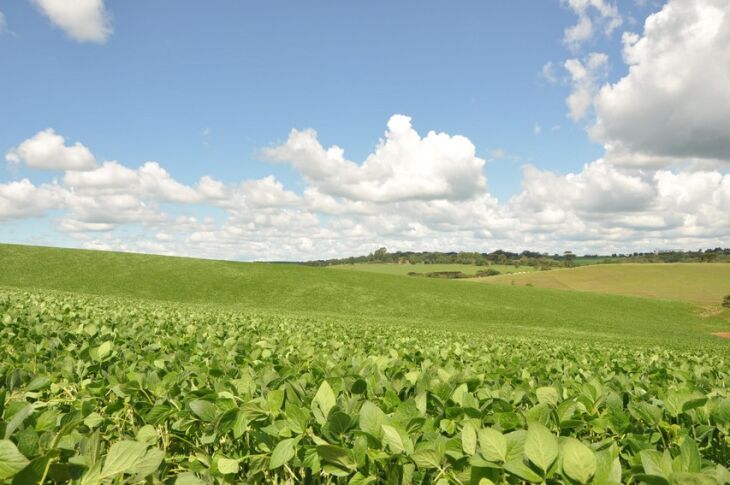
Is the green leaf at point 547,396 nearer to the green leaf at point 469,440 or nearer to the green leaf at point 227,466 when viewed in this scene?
the green leaf at point 469,440

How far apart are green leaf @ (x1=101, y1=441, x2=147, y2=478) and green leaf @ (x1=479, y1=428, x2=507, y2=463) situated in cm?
114

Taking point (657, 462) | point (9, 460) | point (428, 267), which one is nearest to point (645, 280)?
point (428, 267)

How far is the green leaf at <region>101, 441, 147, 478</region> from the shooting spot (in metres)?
1.36

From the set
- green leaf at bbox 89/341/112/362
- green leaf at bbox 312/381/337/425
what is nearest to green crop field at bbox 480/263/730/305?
green leaf at bbox 89/341/112/362

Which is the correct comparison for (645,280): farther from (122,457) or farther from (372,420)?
(122,457)

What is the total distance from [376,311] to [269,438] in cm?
4756

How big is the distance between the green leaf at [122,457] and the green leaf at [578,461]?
4.45 feet

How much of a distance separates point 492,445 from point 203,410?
53.2 inches

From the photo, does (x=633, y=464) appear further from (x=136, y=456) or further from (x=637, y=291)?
(x=637, y=291)

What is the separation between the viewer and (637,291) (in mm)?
79625

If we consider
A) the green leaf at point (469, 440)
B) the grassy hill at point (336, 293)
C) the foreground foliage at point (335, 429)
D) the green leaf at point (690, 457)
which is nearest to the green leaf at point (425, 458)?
the foreground foliage at point (335, 429)

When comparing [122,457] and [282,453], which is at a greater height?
[122,457]

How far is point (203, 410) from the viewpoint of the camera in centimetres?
212

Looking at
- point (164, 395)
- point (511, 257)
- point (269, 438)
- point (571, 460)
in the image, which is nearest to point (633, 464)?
point (571, 460)
